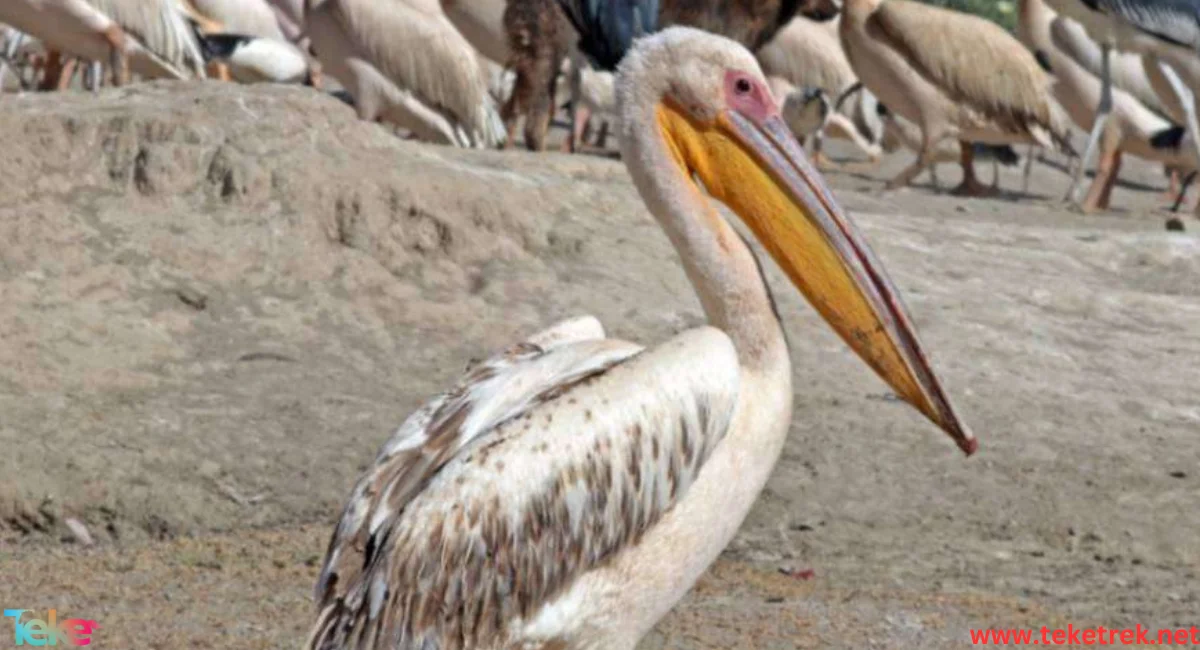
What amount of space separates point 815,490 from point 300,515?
49.9 inches

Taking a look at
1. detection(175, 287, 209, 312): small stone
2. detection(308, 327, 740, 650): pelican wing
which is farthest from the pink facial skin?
detection(175, 287, 209, 312): small stone

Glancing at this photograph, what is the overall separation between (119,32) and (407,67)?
1.57 metres

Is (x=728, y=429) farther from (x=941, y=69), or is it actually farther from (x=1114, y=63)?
(x=1114, y=63)

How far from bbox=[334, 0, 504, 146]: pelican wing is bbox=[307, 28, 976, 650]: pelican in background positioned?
8.31 m

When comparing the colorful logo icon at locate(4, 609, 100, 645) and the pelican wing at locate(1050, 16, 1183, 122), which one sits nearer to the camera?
the colorful logo icon at locate(4, 609, 100, 645)

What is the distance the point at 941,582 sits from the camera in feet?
18.7

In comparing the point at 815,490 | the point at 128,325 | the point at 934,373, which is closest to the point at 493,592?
the point at 934,373

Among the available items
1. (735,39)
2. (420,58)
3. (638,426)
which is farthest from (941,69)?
(638,426)

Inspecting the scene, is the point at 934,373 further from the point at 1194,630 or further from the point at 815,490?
the point at 815,490

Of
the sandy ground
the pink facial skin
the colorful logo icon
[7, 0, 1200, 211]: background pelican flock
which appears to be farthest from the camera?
[7, 0, 1200, 211]: background pelican flock

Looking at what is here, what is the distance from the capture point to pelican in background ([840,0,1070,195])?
13.2m

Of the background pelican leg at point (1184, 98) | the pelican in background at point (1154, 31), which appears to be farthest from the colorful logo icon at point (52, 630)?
the background pelican leg at point (1184, 98)

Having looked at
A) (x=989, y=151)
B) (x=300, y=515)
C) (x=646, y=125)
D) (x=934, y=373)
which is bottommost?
(x=989, y=151)

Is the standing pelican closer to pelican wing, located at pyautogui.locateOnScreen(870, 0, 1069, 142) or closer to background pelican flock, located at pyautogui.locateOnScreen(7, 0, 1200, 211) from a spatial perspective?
background pelican flock, located at pyautogui.locateOnScreen(7, 0, 1200, 211)
